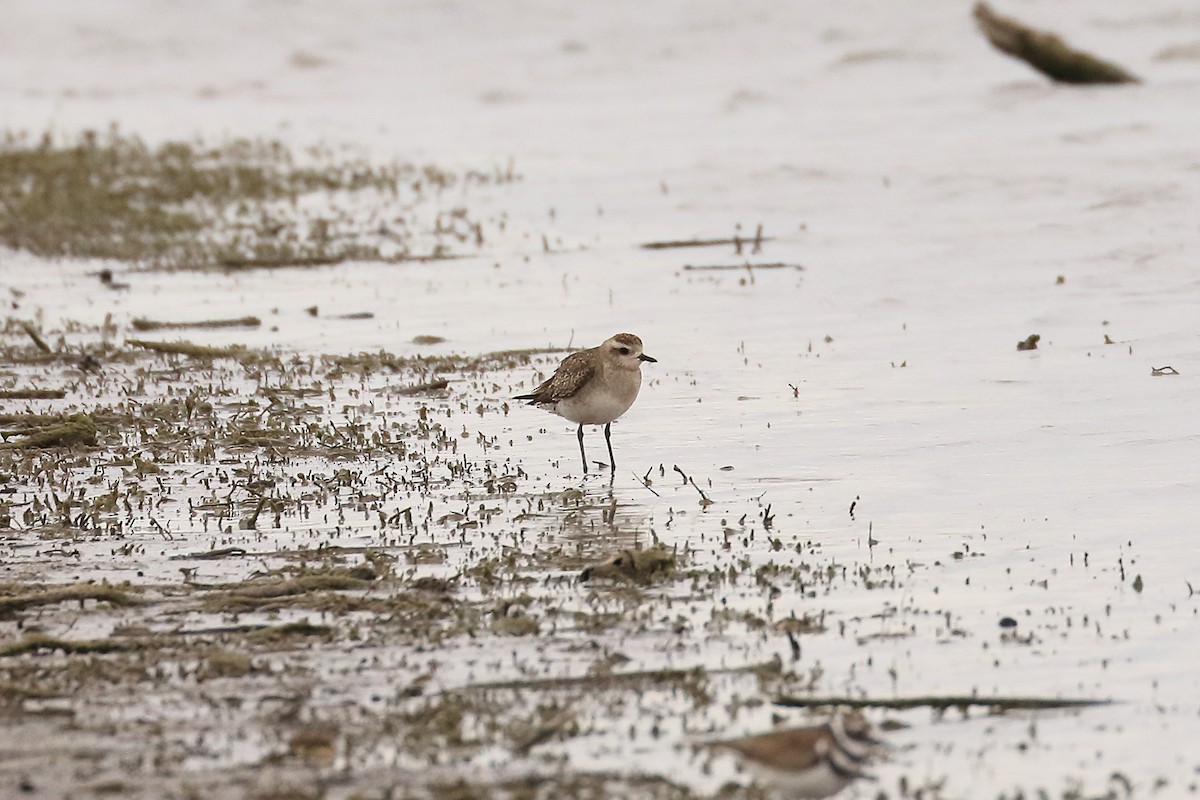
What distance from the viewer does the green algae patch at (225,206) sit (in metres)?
23.8

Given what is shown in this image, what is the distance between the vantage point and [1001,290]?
1917cm

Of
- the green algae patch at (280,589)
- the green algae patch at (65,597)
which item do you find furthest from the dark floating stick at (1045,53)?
the green algae patch at (65,597)

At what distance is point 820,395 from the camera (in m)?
14.6

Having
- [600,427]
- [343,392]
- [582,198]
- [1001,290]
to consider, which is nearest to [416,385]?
[343,392]

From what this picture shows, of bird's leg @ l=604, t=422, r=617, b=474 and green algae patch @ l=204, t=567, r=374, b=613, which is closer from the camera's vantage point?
green algae patch @ l=204, t=567, r=374, b=613

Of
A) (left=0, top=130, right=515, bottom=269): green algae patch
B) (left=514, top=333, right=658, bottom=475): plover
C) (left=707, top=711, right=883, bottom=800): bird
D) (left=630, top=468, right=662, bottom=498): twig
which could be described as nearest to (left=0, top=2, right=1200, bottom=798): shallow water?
(left=630, top=468, right=662, bottom=498): twig

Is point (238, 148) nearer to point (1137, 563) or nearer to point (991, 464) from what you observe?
point (991, 464)

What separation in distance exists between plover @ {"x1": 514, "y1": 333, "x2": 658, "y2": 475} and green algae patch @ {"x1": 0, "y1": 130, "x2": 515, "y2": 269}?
10490 millimetres

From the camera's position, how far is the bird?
640cm

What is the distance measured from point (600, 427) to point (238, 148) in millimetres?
21768

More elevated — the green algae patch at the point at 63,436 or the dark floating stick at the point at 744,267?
the dark floating stick at the point at 744,267

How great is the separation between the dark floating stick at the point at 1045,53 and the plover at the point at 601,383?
860 inches

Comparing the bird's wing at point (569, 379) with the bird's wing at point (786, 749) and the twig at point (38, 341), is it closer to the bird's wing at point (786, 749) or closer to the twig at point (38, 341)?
the bird's wing at point (786, 749)

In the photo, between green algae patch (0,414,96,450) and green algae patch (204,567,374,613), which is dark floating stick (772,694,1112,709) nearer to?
green algae patch (204,567,374,613)
